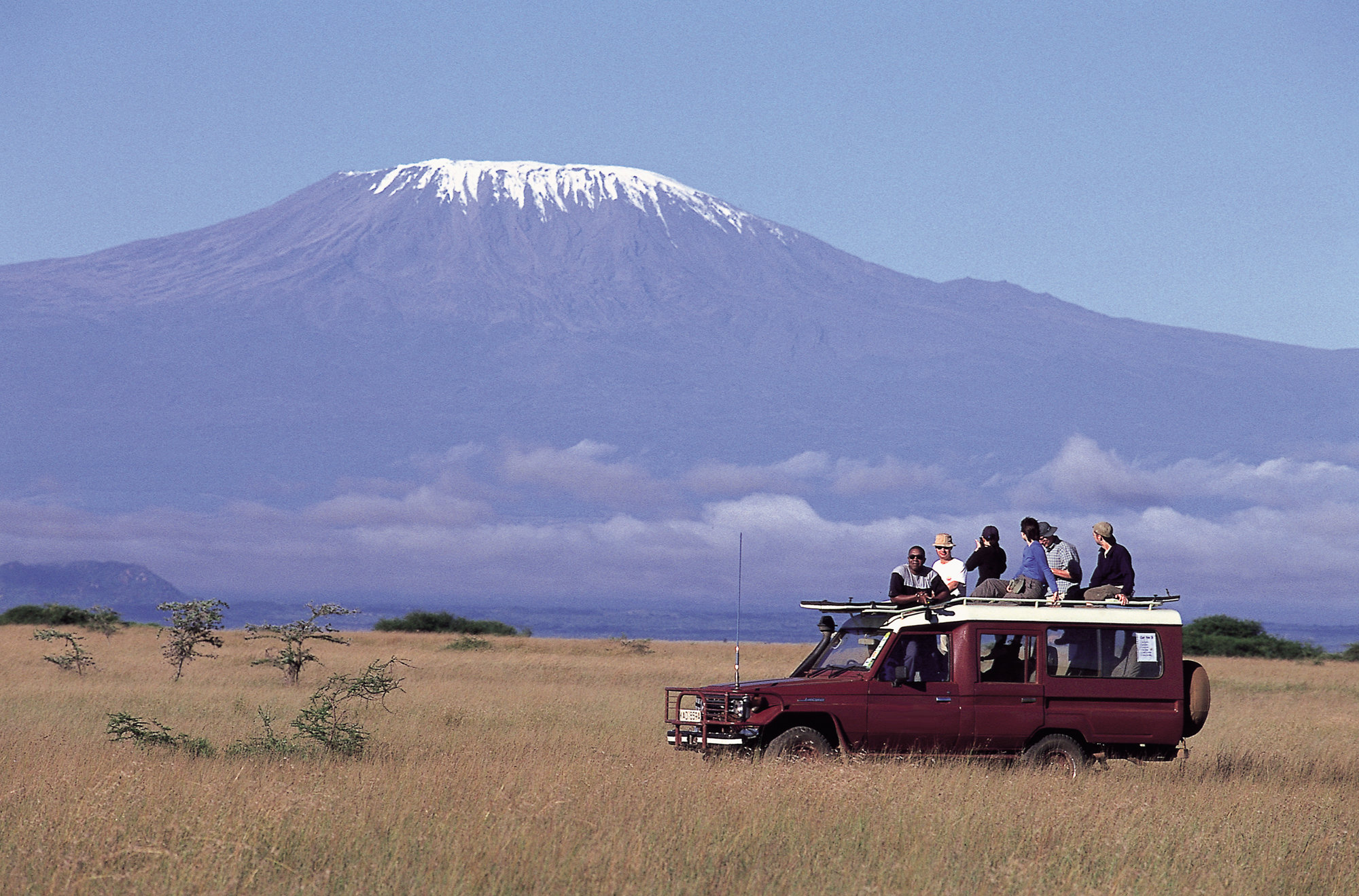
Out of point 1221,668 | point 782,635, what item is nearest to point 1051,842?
point 1221,668

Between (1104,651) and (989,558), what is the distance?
1.98m

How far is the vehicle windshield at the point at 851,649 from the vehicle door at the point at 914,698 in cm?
24

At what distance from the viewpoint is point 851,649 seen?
48.5 ft

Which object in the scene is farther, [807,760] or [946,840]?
→ [807,760]

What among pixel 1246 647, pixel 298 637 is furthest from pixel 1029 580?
pixel 1246 647

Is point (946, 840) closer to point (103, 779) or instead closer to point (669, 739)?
point (669, 739)

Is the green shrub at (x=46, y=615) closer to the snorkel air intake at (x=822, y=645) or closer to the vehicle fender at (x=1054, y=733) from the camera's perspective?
the snorkel air intake at (x=822, y=645)

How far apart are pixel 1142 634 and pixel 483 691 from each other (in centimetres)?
1526

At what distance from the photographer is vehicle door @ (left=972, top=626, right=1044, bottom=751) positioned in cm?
1444

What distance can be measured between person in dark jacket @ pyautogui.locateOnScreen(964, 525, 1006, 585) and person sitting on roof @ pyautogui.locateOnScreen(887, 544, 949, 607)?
1.83 ft

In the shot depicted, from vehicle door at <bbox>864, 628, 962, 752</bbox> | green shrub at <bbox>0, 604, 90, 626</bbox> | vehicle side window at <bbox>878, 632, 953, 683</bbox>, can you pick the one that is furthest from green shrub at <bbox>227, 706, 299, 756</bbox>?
green shrub at <bbox>0, 604, 90, 626</bbox>

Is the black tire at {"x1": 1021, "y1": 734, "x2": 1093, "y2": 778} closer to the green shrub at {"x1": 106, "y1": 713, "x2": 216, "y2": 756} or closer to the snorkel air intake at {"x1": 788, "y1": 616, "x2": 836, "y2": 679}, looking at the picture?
the snorkel air intake at {"x1": 788, "y1": 616, "x2": 836, "y2": 679}

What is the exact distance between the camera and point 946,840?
10648mm

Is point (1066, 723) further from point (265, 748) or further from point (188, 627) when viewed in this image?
point (188, 627)
